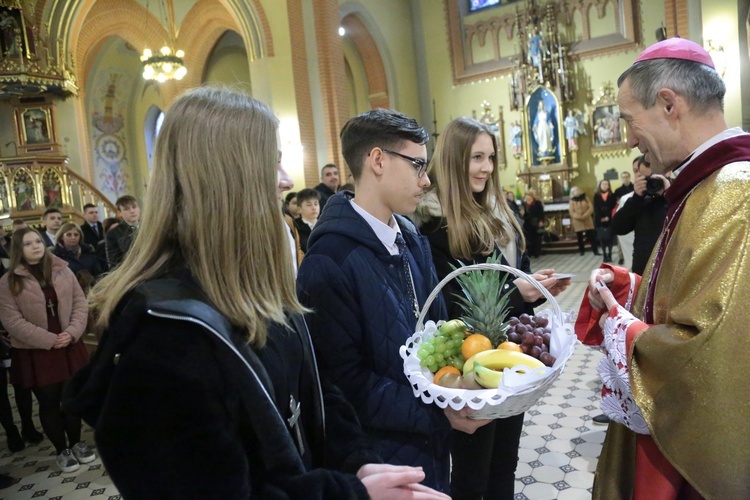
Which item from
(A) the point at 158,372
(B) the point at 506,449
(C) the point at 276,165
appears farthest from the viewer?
(B) the point at 506,449

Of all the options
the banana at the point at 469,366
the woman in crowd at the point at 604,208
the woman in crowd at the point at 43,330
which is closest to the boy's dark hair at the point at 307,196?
the woman in crowd at the point at 43,330

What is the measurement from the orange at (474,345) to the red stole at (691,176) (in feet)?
1.71

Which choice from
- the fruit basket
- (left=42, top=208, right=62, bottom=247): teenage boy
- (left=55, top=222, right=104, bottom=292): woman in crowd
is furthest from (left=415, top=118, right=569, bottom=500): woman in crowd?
(left=42, top=208, right=62, bottom=247): teenage boy

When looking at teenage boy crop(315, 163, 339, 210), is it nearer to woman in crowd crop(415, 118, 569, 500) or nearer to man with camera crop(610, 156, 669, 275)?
man with camera crop(610, 156, 669, 275)

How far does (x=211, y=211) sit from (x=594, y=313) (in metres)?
1.38

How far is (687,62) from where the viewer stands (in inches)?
60.2

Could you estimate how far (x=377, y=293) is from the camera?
1644 millimetres

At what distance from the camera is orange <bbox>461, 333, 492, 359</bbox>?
149 centimetres

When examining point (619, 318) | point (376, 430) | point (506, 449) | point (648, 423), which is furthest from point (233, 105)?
point (506, 449)

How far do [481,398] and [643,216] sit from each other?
288cm

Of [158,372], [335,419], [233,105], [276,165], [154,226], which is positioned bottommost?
[335,419]

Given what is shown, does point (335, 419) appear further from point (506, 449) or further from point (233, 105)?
point (506, 449)

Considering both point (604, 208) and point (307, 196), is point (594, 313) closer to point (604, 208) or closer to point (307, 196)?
point (307, 196)

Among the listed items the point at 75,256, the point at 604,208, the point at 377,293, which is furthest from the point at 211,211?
the point at 604,208
